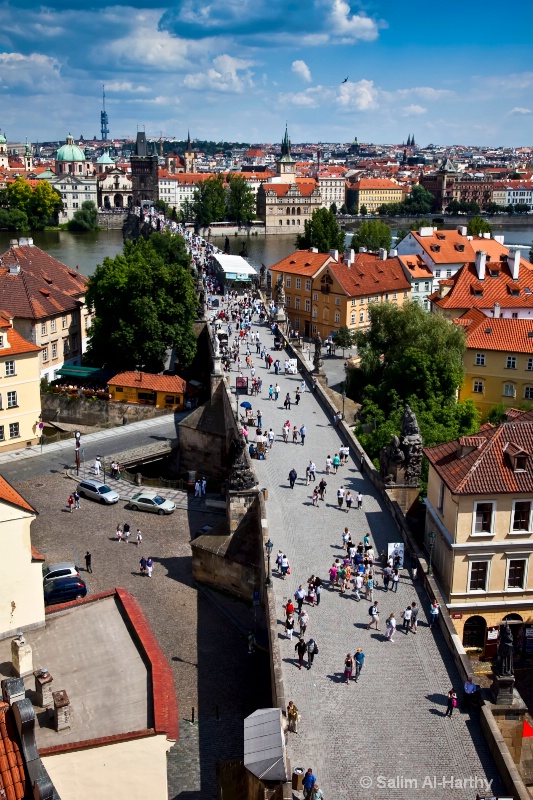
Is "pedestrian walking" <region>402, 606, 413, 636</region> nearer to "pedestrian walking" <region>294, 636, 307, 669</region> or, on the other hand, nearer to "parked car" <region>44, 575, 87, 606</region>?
"pedestrian walking" <region>294, 636, 307, 669</region>

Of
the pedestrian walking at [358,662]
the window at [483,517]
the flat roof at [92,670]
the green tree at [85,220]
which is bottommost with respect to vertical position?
the pedestrian walking at [358,662]

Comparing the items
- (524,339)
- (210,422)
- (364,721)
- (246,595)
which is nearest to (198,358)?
(210,422)

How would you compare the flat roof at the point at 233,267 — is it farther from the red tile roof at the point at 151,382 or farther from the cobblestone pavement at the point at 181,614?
the cobblestone pavement at the point at 181,614

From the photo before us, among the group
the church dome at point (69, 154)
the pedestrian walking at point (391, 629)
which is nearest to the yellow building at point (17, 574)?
the pedestrian walking at point (391, 629)

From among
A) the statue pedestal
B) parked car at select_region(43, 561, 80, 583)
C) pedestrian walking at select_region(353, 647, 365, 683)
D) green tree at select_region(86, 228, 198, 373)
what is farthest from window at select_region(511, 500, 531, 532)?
green tree at select_region(86, 228, 198, 373)

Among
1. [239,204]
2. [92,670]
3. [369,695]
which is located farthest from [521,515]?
[239,204]

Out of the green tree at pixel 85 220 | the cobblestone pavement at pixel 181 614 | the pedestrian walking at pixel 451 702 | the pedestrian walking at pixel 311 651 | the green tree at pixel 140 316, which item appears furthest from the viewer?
the green tree at pixel 85 220

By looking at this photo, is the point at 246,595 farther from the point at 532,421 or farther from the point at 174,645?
the point at 532,421
